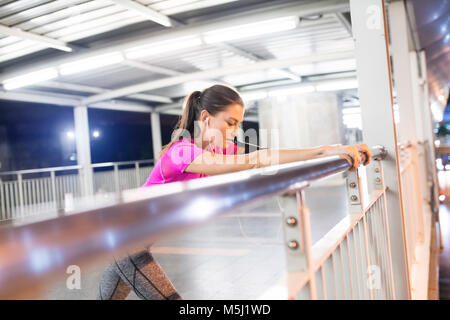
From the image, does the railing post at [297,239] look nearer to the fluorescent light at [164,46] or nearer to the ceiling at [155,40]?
the ceiling at [155,40]

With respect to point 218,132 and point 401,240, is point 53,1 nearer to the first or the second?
point 218,132

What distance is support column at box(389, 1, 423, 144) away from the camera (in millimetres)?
5902

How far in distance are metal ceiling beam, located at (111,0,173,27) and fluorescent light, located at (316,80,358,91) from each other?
6791 mm

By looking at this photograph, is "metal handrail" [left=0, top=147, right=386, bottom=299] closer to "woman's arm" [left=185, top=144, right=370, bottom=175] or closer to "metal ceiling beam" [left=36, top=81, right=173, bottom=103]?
"woman's arm" [left=185, top=144, right=370, bottom=175]

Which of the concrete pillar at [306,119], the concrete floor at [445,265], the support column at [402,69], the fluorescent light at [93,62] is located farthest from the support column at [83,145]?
the concrete floor at [445,265]

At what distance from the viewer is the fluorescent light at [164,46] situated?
6.65 m

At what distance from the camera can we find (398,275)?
239 cm

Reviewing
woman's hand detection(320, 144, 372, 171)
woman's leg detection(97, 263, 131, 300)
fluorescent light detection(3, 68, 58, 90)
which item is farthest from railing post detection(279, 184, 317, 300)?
fluorescent light detection(3, 68, 58, 90)

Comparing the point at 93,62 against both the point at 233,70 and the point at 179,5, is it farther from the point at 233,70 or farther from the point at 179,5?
the point at 233,70

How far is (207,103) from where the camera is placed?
82.5 inches

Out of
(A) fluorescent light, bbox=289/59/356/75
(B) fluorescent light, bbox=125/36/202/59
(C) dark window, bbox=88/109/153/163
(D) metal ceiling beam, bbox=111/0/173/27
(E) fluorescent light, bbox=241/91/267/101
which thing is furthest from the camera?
(C) dark window, bbox=88/109/153/163

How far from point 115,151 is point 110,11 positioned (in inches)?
645

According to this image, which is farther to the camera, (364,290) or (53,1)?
(53,1)

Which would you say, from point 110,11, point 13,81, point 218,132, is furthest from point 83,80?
point 218,132
